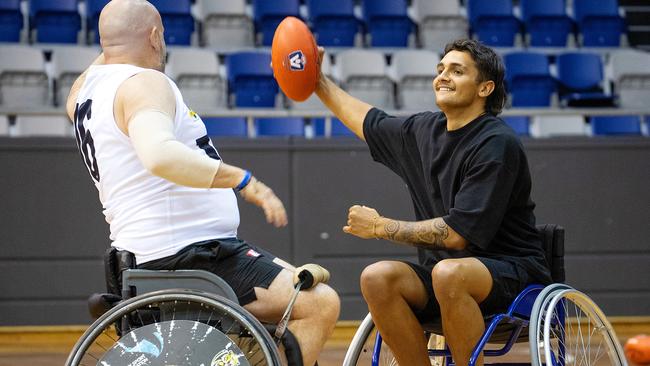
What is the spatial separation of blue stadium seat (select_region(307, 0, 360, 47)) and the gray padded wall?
8.31 feet

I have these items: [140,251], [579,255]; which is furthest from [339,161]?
[140,251]

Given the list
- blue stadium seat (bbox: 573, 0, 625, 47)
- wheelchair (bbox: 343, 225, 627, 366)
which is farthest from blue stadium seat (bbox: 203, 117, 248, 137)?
wheelchair (bbox: 343, 225, 627, 366)

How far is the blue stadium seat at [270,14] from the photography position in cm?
749

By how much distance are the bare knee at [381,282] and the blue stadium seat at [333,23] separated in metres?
5.23

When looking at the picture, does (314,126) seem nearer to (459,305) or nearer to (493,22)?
(493,22)

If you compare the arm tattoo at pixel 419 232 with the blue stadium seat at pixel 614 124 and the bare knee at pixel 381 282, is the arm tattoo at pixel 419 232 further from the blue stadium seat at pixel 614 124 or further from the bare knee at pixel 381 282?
the blue stadium seat at pixel 614 124

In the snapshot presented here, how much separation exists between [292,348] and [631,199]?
11.8 feet

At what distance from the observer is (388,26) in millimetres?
7688

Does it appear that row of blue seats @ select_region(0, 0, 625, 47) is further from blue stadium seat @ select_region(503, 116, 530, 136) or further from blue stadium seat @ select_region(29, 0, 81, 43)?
blue stadium seat @ select_region(503, 116, 530, 136)

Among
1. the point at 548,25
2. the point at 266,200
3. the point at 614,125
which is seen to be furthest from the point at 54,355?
the point at 548,25

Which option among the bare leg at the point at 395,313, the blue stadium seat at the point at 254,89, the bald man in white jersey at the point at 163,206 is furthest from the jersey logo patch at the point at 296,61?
the blue stadium seat at the point at 254,89

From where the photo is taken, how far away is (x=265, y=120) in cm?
659

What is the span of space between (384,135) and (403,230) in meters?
0.47

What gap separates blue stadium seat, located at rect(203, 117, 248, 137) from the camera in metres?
6.25
